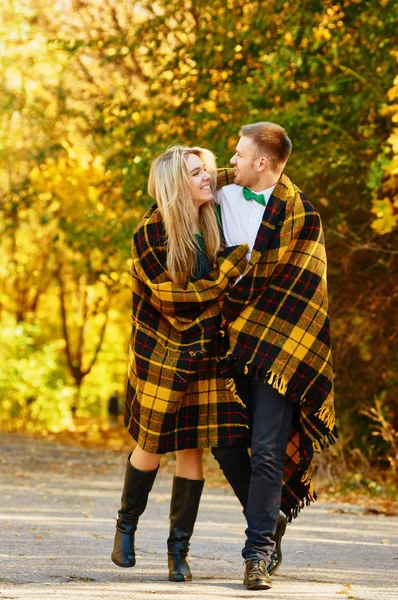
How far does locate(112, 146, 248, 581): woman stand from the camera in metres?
4.75

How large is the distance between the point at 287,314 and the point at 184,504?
93cm

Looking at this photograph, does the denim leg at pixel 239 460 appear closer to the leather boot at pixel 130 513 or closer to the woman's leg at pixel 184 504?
the woman's leg at pixel 184 504

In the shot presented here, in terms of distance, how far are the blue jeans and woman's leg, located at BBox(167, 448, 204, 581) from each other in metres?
0.16

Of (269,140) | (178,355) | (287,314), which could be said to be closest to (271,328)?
(287,314)

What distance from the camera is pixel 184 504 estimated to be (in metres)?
4.93

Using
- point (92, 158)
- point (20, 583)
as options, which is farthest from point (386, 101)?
point (92, 158)

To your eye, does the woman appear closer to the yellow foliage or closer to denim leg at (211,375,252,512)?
denim leg at (211,375,252,512)

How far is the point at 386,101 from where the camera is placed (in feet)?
32.6

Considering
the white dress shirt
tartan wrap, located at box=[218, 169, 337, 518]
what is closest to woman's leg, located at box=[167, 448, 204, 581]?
tartan wrap, located at box=[218, 169, 337, 518]

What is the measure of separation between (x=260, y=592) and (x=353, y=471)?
6.67 metres

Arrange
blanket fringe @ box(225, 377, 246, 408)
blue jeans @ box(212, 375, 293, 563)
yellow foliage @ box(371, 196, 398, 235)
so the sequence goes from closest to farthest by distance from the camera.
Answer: blue jeans @ box(212, 375, 293, 563), blanket fringe @ box(225, 377, 246, 408), yellow foliage @ box(371, 196, 398, 235)

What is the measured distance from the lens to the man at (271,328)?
15.6 feet

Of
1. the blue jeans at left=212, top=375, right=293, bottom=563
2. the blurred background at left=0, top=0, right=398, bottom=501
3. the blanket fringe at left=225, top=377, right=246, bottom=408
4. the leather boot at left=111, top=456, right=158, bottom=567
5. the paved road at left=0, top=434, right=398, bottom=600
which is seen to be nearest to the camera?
the paved road at left=0, top=434, right=398, bottom=600

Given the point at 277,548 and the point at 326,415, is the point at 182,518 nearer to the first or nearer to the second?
the point at 277,548
